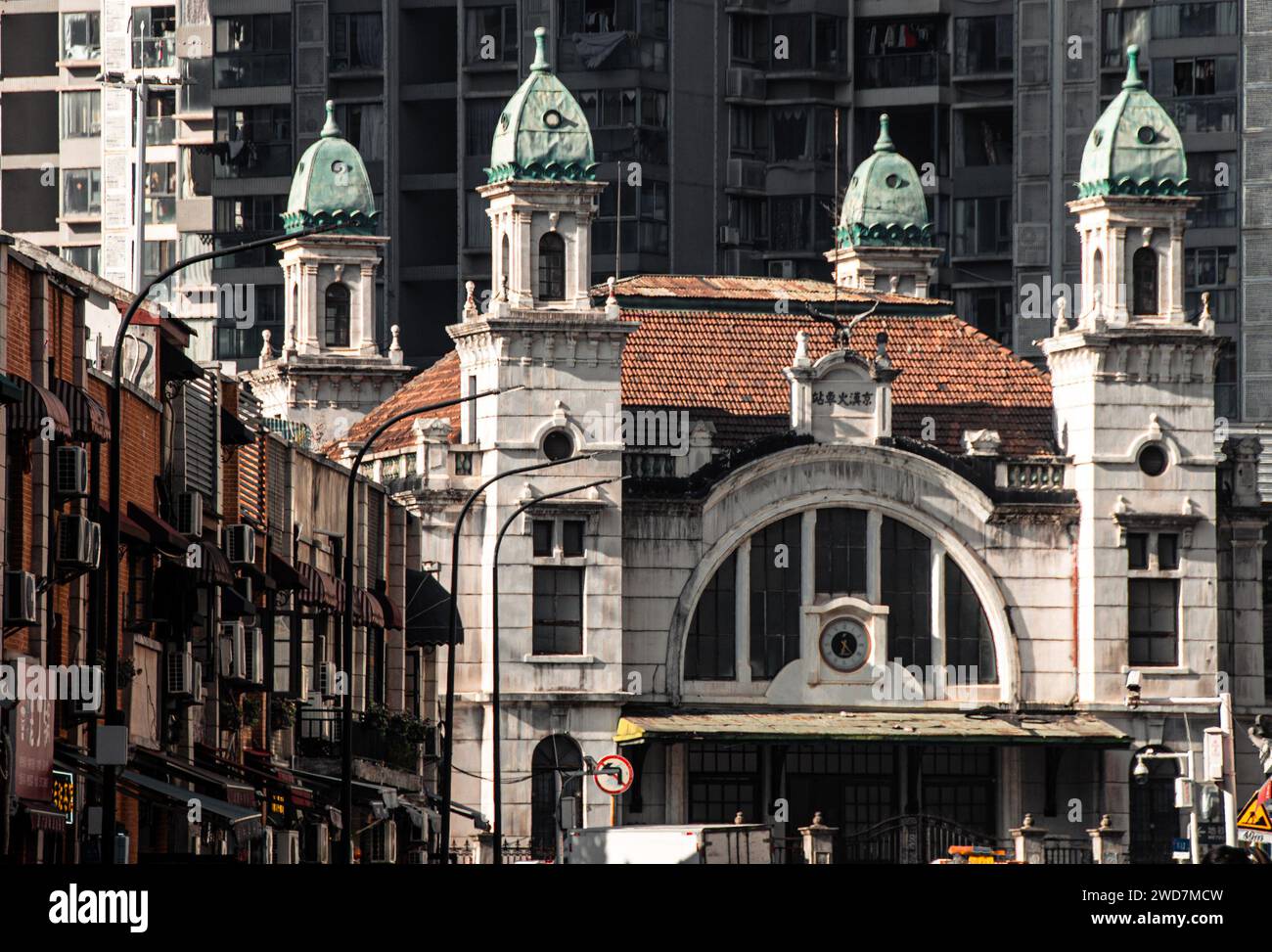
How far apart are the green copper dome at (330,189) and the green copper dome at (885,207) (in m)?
15.1

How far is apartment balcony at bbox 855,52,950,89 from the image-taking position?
416 feet

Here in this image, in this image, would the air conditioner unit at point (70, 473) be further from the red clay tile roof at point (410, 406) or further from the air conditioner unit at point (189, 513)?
the red clay tile roof at point (410, 406)

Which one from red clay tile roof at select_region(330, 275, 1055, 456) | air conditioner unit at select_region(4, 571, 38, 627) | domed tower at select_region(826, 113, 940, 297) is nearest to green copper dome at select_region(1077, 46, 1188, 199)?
red clay tile roof at select_region(330, 275, 1055, 456)

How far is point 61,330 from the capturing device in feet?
157

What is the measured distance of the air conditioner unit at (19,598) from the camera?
1732 inches

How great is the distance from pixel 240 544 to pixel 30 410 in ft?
50.7

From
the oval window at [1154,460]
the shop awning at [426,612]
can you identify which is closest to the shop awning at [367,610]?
the shop awning at [426,612]

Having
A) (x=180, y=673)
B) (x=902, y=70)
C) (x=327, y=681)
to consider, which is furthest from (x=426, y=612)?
(x=902, y=70)

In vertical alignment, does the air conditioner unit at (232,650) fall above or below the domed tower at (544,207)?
below

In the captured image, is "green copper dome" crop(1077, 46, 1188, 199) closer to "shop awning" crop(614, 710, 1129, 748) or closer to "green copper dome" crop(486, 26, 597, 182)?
"green copper dome" crop(486, 26, 597, 182)

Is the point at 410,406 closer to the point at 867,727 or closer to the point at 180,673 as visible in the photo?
the point at 867,727

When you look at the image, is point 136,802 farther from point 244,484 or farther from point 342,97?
point 342,97

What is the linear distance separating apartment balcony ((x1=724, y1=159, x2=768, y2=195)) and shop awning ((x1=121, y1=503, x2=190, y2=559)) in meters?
71.8
